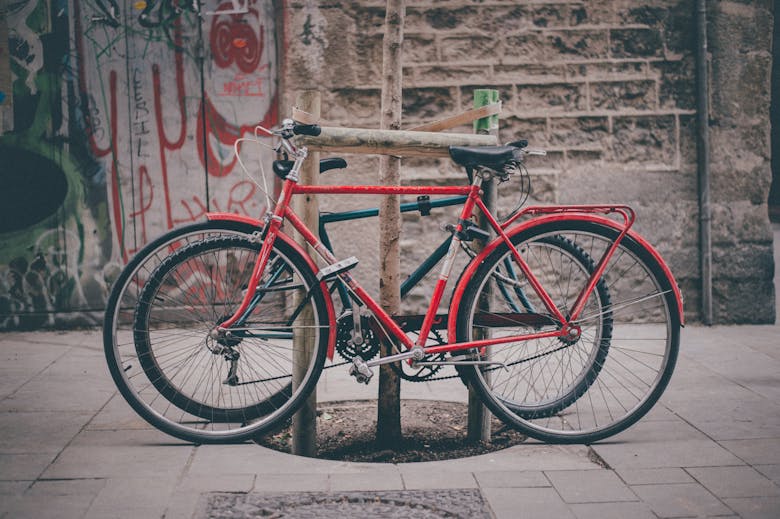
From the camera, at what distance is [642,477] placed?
352cm

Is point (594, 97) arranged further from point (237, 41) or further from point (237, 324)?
point (237, 324)

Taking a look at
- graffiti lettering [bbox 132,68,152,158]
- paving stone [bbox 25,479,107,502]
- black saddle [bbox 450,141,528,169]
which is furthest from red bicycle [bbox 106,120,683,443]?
graffiti lettering [bbox 132,68,152,158]

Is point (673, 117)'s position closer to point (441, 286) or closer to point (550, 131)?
point (550, 131)

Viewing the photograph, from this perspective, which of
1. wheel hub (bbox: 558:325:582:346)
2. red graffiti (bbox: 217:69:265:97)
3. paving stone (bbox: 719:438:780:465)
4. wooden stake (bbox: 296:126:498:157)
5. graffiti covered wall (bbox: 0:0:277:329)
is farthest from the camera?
red graffiti (bbox: 217:69:265:97)

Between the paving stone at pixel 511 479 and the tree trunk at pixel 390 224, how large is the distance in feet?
2.09

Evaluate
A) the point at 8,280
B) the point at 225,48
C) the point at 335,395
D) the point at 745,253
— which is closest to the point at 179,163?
the point at 225,48

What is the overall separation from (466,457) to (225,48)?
149 inches

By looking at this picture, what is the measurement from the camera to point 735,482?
346 centimetres

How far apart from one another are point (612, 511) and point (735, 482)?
1.92 feet

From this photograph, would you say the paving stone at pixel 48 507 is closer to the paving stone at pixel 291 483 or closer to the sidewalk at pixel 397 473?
the sidewalk at pixel 397 473

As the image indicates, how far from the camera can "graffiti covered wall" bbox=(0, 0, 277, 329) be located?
21.2 ft

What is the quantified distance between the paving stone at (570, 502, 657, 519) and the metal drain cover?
0.31 meters

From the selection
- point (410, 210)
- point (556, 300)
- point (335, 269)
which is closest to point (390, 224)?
point (410, 210)

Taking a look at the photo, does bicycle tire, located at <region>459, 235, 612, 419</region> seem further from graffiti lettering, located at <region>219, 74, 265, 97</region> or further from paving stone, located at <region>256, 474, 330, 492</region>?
graffiti lettering, located at <region>219, 74, 265, 97</region>
